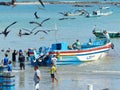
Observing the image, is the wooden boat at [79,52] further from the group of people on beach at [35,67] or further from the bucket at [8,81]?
the bucket at [8,81]

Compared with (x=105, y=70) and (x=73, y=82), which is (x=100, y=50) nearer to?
(x=105, y=70)

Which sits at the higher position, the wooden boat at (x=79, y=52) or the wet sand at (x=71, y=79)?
the wooden boat at (x=79, y=52)

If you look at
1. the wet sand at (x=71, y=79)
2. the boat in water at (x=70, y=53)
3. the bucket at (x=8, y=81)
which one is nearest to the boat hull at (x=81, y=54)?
the boat in water at (x=70, y=53)

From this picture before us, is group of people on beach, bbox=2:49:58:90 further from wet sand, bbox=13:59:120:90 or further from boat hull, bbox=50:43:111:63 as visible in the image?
boat hull, bbox=50:43:111:63

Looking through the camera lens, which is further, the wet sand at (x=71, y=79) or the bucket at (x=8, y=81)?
the wet sand at (x=71, y=79)

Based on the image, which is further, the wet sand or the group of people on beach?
the wet sand

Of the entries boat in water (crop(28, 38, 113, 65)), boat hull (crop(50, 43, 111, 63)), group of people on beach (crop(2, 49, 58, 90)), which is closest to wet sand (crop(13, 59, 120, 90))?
group of people on beach (crop(2, 49, 58, 90))

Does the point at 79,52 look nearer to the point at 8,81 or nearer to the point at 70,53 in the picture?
the point at 70,53

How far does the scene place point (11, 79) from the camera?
2477 centimetres

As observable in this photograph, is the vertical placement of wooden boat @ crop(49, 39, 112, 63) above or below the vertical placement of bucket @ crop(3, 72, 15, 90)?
above

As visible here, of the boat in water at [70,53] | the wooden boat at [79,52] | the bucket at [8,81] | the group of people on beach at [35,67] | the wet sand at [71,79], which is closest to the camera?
the bucket at [8,81]

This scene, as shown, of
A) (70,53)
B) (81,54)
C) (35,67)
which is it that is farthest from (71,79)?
(81,54)

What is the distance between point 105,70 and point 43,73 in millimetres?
4619

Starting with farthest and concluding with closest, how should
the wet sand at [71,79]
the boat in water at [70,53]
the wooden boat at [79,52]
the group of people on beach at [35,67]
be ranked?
1. the wooden boat at [79,52]
2. the boat in water at [70,53]
3. the wet sand at [71,79]
4. the group of people on beach at [35,67]
